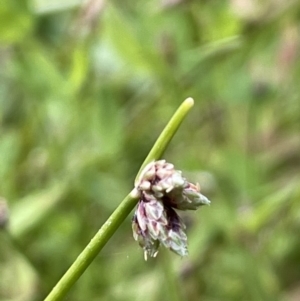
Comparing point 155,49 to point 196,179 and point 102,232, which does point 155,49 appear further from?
point 102,232

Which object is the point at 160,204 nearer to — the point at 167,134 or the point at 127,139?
the point at 167,134

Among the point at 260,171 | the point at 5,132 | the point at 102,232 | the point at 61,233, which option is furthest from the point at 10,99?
the point at 102,232

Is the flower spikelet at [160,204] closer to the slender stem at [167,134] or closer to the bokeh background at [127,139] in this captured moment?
the slender stem at [167,134]

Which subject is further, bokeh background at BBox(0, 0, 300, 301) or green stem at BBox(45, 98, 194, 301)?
bokeh background at BBox(0, 0, 300, 301)

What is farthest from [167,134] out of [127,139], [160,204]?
[127,139]

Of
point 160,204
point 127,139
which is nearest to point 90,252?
point 160,204

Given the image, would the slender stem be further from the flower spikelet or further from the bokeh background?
the bokeh background

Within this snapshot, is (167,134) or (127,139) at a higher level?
(167,134)

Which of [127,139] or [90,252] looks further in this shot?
[127,139]

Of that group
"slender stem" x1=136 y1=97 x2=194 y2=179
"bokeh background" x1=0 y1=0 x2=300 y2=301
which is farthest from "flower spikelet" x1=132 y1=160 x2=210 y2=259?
"bokeh background" x1=0 y1=0 x2=300 y2=301

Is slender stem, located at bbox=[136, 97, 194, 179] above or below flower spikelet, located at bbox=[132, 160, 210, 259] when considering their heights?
above

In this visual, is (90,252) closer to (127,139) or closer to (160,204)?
(160,204)
